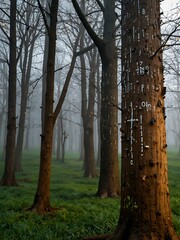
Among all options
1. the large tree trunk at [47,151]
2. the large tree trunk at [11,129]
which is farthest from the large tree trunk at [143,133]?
the large tree trunk at [11,129]

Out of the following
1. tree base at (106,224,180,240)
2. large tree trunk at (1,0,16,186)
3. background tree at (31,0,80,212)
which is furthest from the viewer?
large tree trunk at (1,0,16,186)

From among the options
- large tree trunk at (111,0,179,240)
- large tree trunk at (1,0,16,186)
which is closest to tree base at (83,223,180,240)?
large tree trunk at (111,0,179,240)

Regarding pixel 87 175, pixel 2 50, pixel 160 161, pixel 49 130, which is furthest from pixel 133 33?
pixel 2 50

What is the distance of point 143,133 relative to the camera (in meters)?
3.20

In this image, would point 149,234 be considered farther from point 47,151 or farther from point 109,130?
point 109,130

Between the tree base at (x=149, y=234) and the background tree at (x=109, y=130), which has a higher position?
the background tree at (x=109, y=130)

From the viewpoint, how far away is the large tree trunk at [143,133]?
10.1 feet

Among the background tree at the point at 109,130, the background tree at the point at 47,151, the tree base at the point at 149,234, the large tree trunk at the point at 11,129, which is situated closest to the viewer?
the tree base at the point at 149,234

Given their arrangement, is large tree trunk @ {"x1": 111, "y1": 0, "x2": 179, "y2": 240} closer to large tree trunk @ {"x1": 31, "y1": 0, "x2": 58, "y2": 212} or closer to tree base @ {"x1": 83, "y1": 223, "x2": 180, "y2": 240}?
tree base @ {"x1": 83, "y1": 223, "x2": 180, "y2": 240}

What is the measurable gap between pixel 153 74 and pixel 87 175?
10.6m

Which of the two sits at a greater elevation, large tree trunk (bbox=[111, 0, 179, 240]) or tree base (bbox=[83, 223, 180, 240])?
large tree trunk (bbox=[111, 0, 179, 240])

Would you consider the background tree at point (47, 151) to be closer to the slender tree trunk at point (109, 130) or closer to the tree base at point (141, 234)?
the slender tree trunk at point (109, 130)

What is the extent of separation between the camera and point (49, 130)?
19.3 ft

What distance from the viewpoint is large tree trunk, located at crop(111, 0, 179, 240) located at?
10.1ft
